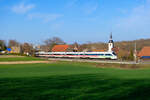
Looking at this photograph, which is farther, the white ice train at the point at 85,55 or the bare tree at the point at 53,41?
the bare tree at the point at 53,41

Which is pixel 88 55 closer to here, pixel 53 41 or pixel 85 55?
pixel 85 55

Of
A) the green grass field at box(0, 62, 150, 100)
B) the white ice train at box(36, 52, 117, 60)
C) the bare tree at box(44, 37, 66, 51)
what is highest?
the bare tree at box(44, 37, 66, 51)

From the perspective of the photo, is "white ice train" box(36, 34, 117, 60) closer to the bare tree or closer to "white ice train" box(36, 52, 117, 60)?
"white ice train" box(36, 52, 117, 60)

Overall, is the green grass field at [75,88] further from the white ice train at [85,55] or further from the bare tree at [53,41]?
the bare tree at [53,41]

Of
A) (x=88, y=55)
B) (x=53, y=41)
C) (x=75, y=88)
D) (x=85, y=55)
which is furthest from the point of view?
(x=53, y=41)

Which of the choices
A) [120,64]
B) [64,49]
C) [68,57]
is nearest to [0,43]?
[64,49]

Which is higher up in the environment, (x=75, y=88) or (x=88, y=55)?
(x=88, y=55)

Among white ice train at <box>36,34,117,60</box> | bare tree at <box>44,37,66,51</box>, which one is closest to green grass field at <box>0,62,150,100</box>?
white ice train at <box>36,34,117,60</box>

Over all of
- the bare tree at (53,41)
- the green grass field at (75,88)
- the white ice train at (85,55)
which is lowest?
the green grass field at (75,88)

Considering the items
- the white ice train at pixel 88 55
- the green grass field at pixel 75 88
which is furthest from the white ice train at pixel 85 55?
the green grass field at pixel 75 88

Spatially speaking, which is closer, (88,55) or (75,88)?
(75,88)

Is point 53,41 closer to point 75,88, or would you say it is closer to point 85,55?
point 85,55

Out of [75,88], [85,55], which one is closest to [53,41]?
[85,55]

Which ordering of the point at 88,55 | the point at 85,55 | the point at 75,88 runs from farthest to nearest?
the point at 85,55
the point at 88,55
the point at 75,88
